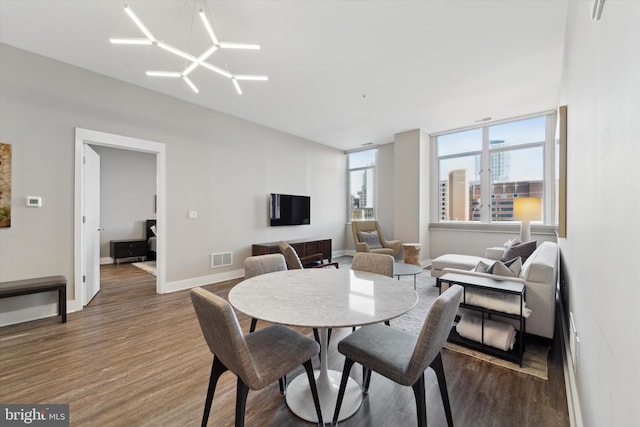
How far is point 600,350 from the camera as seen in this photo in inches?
35.0

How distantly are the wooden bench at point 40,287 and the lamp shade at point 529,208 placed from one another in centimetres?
568

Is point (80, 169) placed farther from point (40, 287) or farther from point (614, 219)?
point (614, 219)

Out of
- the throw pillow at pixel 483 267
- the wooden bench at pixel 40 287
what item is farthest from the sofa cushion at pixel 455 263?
the wooden bench at pixel 40 287

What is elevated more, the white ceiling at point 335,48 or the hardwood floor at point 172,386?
the white ceiling at point 335,48

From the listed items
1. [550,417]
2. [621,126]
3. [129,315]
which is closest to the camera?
[621,126]

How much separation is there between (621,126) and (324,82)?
130 inches

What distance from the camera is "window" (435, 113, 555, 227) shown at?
4.62 meters

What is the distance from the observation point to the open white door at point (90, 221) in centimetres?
332

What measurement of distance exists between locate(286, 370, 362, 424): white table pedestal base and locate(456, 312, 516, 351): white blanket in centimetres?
120

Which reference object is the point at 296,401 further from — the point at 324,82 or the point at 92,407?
the point at 324,82

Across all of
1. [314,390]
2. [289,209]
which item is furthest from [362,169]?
[314,390]

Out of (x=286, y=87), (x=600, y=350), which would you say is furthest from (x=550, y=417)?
(x=286, y=87)

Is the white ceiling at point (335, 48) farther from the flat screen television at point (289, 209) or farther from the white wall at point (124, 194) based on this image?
the white wall at point (124, 194)

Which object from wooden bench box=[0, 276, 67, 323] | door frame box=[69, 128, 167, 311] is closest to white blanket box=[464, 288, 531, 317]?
door frame box=[69, 128, 167, 311]
